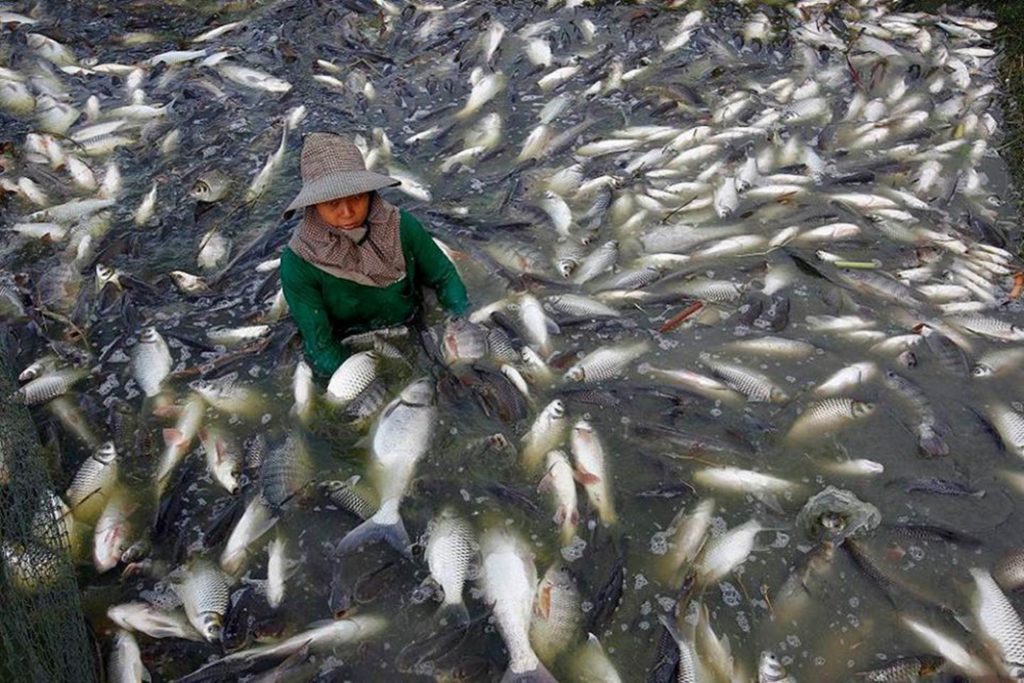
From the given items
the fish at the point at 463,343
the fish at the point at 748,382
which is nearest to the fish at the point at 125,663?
the fish at the point at 463,343

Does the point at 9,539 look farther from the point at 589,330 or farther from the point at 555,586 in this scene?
the point at 589,330

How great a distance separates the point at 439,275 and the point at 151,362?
1.98 m

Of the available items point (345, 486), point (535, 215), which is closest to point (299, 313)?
point (345, 486)

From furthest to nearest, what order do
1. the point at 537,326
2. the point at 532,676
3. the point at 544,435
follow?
the point at 537,326 < the point at 544,435 < the point at 532,676

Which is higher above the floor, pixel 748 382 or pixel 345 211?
pixel 345 211

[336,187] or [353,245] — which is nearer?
[336,187]

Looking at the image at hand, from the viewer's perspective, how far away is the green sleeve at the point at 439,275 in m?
4.80

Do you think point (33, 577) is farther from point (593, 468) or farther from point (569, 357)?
point (569, 357)

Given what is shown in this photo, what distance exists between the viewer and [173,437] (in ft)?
15.3

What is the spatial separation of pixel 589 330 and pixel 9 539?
3436 mm

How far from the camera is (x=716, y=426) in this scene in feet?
15.2

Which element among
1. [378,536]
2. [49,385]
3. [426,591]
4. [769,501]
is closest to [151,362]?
[49,385]

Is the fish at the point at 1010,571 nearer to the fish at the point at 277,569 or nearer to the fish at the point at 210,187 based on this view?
the fish at the point at 277,569

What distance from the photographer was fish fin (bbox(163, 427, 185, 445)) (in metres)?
4.66
